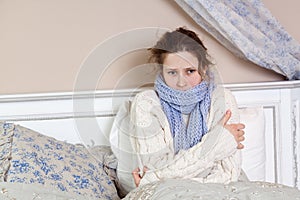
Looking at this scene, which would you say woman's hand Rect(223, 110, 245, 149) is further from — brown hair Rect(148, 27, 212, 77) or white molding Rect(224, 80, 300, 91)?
white molding Rect(224, 80, 300, 91)

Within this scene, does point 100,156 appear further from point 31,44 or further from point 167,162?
point 31,44

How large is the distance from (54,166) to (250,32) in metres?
0.94

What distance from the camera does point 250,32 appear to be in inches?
87.8

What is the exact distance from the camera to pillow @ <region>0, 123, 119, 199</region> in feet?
5.74

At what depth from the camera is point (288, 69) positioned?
228 cm

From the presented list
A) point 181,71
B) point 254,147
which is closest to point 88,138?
point 181,71

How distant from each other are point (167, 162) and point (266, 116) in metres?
0.64

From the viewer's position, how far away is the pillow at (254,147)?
2180 millimetres

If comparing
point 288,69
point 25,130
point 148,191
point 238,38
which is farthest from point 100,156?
point 288,69

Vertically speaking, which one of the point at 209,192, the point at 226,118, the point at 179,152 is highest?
the point at 226,118

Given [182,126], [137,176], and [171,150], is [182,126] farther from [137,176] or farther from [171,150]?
[137,176]

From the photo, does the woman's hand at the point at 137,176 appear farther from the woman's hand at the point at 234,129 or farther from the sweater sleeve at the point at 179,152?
the woman's hand at the point at 234,129

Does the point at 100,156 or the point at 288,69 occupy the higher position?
the point at 288,69

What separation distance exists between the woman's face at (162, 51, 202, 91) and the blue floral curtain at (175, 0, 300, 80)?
0.96ft
